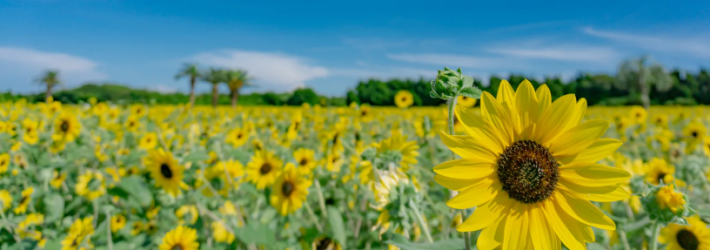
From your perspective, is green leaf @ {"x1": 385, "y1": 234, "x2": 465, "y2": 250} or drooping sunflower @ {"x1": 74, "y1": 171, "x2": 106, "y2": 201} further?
drooping sunflower @ {"x1": 74, "y1": 171, "x2": 106, "y2": 201}

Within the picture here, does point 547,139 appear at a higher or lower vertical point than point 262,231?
higher

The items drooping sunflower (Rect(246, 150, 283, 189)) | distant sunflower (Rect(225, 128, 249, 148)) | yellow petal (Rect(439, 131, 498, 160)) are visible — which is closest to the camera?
yellow petal (Rect(439, 131, 498, 160))

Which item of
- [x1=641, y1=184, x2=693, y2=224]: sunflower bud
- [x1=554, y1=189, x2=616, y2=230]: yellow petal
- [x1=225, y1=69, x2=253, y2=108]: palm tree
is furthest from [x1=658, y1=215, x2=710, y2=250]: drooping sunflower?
[x1=225, y1=69, x2=253, y2=108]: palm tree

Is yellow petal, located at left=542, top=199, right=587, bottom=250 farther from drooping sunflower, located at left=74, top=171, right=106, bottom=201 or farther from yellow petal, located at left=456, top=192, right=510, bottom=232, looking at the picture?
drooping sunflower, located at left=74, top=171, right=106, bottom=201

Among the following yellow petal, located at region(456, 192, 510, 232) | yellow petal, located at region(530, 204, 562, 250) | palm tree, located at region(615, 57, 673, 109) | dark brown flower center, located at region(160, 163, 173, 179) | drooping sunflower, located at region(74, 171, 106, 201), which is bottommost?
drooping sunflower, located at region(74, 171, 106, 201)

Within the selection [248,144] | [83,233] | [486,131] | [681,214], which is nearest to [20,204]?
[83,233]

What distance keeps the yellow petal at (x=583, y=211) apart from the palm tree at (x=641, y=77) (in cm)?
4698

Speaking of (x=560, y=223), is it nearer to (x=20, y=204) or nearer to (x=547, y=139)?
(x=547, y=139)

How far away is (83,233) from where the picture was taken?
2.18 m

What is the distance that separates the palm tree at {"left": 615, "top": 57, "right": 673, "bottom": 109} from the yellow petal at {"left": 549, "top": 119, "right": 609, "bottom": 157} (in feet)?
154

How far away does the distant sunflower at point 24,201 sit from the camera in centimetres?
258

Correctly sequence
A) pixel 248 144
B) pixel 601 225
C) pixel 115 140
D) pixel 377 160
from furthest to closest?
1. pixel 115 140
2. pixel 248 144
3. pixel 377 160
4. pixel 601 225

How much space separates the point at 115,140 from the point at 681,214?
4.79m

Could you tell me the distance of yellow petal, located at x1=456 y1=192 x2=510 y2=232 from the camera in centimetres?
85
